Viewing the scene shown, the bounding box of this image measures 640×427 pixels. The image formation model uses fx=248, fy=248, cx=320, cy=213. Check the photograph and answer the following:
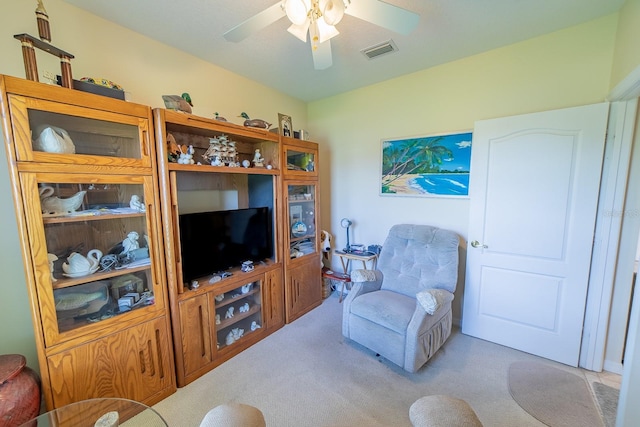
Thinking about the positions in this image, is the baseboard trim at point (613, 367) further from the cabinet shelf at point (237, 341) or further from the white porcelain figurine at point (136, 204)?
the white porcelain figurine at point (136, 204)

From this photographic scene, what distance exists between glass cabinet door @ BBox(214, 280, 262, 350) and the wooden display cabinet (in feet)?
1.13

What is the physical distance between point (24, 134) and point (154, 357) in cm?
149

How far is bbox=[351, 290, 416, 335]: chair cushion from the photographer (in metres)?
1.95

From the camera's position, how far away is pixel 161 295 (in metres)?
1.73

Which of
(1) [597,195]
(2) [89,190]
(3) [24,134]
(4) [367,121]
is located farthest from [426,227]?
(3) [24,134]

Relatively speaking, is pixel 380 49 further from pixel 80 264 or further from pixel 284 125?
pixel 80 264

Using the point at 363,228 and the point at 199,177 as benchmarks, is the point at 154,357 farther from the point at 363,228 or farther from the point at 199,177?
the point at 363,228

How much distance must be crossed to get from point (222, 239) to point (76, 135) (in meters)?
1.14

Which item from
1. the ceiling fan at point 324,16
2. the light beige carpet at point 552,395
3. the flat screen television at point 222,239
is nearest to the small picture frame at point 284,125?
the flat screen television at point 222,239

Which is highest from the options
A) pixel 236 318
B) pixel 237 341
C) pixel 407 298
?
pixel 407 298

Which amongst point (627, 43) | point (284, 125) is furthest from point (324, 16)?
point (627, 43)

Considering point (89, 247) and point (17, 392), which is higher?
point (89, 247)

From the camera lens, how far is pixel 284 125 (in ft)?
8.58

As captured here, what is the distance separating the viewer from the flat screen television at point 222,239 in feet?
6.31
